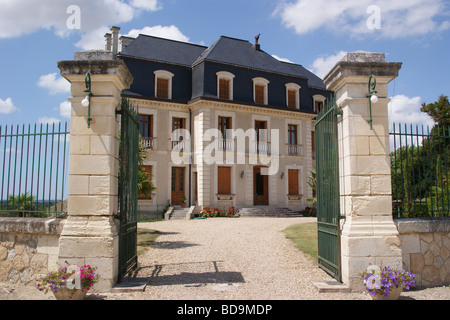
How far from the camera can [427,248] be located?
17.6 ft

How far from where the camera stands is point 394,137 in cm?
555

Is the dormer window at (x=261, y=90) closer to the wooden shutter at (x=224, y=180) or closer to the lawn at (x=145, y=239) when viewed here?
the wooden shutter at (x=224, y=180)

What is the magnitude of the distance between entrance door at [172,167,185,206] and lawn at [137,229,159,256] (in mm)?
7069

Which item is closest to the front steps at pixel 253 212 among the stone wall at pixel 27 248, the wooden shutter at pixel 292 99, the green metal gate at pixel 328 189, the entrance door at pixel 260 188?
the entrance door at pixel 260 188

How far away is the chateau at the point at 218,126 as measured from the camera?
719 inches

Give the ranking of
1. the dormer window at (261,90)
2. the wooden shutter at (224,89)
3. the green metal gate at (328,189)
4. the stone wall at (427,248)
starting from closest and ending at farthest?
the stone wall at (427,248), the green metal gate at (328,189), the wooden shutter at (224,89), the dormer window at (261,90)

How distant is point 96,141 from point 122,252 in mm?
1625

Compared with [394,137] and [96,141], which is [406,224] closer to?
[394,137]

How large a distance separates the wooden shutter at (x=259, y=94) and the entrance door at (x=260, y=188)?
3.59 m

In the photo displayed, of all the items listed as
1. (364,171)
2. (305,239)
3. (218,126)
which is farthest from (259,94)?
(364,171)

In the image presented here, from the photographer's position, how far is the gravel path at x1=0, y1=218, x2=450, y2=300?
193 inches

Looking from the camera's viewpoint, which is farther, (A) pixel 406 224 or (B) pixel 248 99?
(B) pixel 248 99

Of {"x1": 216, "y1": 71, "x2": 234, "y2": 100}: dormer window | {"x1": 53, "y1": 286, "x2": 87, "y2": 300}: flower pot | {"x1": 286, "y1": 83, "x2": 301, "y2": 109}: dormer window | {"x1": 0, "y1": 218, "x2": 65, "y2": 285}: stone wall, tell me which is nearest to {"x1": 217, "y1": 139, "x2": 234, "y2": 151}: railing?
{"x1": 216, "y1": 71, "x2": 234, "y2": 100}: dormer window
